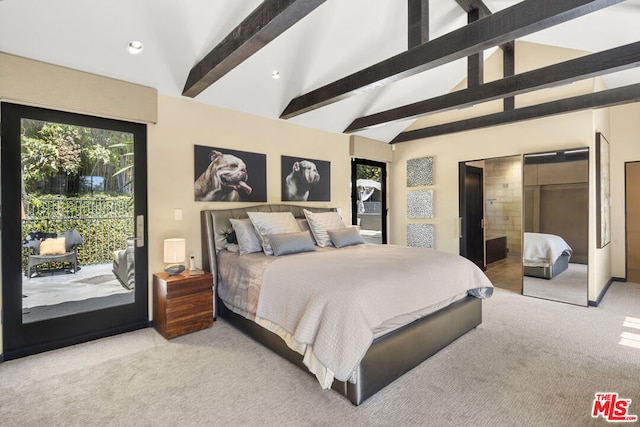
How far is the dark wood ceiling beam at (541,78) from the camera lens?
271 cm

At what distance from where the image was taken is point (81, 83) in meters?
2.96

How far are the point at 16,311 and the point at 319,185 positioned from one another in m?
3.87

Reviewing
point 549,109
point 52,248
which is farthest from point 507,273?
point 52,248

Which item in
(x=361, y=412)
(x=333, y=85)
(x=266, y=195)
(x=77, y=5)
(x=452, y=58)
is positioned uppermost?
(x=77, y=5)

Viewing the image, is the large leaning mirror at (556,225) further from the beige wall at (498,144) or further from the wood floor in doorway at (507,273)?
the wood floor in doorway at (507,273)

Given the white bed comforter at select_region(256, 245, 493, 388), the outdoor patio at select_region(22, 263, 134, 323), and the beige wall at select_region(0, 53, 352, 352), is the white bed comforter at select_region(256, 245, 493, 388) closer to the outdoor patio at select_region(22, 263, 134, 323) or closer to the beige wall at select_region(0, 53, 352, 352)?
the beige wall at select_region(0, 53, 352, 352)

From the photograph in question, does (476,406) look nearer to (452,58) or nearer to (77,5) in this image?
(452,58)

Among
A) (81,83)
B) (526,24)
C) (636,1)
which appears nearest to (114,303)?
(81,83)

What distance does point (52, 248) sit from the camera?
9.73 ft

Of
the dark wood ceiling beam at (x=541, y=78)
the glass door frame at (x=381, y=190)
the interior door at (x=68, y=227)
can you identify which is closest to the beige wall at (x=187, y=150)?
the interior door at (x=68, y=227)

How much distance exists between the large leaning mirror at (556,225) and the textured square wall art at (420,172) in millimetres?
1578

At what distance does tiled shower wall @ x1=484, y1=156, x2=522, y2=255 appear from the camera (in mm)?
6203

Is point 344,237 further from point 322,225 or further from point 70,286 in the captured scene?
point 70,286

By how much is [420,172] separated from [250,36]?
14.5 ft
